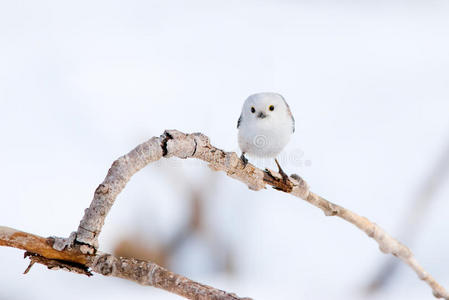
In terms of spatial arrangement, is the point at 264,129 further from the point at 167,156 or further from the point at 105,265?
the point at 105,265

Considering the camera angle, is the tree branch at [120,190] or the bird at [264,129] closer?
the tree branch at [120,190]

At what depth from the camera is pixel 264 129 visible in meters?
0.78

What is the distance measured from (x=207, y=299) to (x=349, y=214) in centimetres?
47

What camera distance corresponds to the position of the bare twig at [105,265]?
48 cm

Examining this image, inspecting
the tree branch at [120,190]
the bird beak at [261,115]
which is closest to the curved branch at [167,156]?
the tree branch at [120,190]

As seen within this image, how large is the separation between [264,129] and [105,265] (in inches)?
14.8

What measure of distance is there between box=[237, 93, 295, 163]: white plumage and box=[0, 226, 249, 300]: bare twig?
0.32 metres

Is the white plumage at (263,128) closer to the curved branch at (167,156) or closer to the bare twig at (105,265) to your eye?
the curved branch at (167,156)

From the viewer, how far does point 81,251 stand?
502 millimetres

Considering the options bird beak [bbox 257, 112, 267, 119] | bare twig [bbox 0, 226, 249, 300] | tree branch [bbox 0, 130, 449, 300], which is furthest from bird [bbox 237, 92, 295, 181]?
bare twig [bbox 0, 226, 249, 300]

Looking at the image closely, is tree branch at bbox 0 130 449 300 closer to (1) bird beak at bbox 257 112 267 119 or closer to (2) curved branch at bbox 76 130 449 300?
(2) curved branch at bbox 76 130 449 300

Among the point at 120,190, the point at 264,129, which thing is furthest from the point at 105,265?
the point at 264,129

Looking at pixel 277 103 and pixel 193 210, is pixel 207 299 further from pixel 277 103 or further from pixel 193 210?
pixel 193 210

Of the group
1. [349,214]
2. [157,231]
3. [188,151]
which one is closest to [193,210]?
[157,231]
